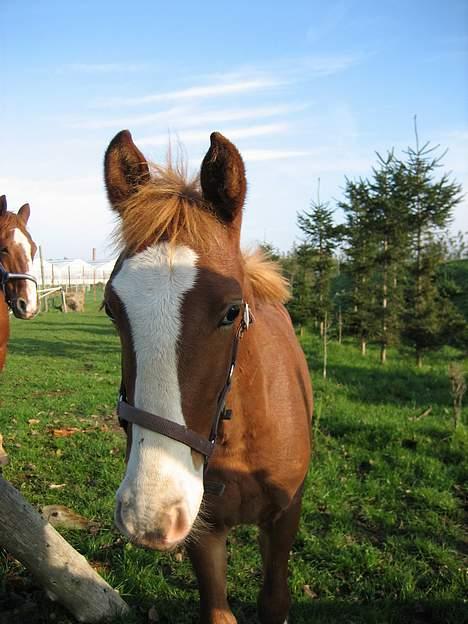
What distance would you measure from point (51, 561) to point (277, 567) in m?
1.25

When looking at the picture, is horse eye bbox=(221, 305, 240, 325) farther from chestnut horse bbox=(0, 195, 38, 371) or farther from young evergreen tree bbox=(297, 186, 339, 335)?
young evergreen tree bbox=(297, 186, 339, 335)

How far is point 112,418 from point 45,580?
4.30 meters

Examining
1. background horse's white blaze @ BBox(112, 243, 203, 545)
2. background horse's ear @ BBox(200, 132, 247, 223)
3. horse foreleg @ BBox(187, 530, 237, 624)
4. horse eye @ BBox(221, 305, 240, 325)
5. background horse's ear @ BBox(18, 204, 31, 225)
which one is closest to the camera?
background horse's white blaze @ BBox(112, 243, 203, 545)

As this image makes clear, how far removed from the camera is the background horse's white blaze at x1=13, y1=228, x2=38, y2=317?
19.8 feet

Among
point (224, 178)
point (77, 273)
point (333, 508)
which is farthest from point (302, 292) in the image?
point (77, 273)

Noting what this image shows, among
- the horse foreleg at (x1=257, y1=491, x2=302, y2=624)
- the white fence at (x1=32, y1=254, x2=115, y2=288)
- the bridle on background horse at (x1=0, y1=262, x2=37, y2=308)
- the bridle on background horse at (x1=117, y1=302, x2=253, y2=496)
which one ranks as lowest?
the horse foreleg at (x1=257, y1=491, x2=302, y2=624)

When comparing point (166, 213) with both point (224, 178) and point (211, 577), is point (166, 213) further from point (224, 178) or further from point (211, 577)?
point (211, 577)

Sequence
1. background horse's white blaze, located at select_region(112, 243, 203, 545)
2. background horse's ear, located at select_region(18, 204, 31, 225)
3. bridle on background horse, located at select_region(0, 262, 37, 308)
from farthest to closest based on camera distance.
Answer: background horse's ear, located at select_region(18, 204, 31, 225) < bridle on background horse, located at select_region(0, 262, 37, 308) < background horse's white blaze, located at select_region(112, 243, 203, 545)

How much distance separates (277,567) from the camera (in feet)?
8.75

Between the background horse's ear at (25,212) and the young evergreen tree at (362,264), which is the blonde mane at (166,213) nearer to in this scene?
the background horse's ear at (25,212)

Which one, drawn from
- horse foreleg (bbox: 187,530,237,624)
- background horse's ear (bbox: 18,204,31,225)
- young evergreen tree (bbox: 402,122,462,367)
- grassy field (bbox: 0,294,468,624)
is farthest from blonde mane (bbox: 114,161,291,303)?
young evergreen tree (bbox: 402,122,462,367)

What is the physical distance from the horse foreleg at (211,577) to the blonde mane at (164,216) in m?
1.58

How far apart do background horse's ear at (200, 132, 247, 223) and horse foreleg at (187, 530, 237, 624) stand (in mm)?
1656

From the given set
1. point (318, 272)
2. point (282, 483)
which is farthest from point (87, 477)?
point (318, 272)
